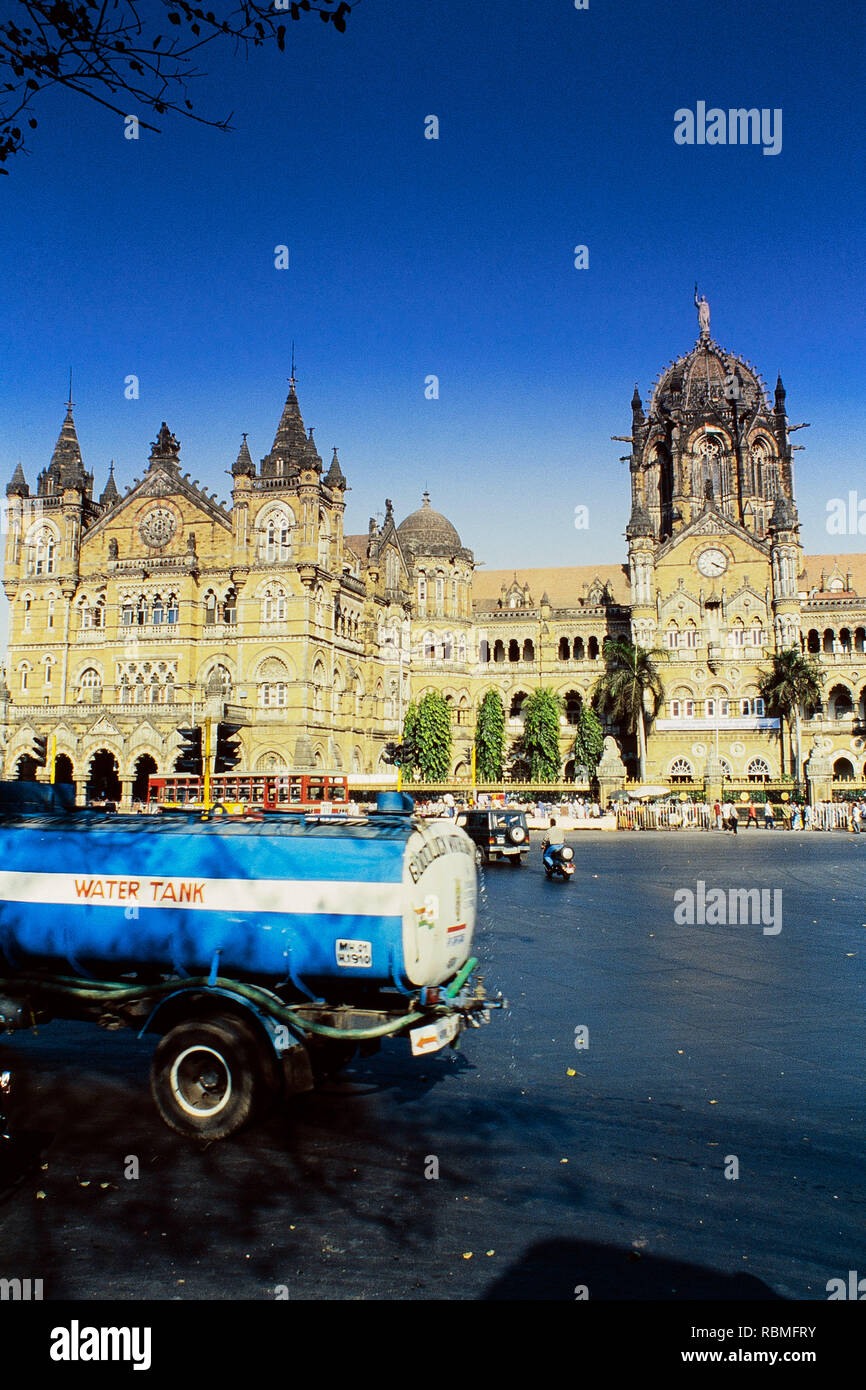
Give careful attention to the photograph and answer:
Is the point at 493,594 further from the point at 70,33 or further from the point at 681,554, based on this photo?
the point at 70,33

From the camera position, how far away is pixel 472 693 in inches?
2746

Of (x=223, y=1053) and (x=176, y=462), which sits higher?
(x=176, y=462)

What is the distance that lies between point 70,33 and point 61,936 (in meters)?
6.90

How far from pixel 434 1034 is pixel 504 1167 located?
1.13 metres

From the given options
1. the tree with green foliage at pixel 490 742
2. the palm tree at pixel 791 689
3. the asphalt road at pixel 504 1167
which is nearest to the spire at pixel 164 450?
the tree with green foliage at pixel 490 742

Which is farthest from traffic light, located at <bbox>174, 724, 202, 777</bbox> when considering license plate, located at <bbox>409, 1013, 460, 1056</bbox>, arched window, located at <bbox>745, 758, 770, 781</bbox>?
arched window, located at <bbox>745, 758, 770, 781</bbox>

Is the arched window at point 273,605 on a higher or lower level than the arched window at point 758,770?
higher

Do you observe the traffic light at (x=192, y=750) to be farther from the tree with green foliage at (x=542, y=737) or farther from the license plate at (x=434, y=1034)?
the tree with green foliage at (x=542, y=737)

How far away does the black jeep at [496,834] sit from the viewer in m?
32.2

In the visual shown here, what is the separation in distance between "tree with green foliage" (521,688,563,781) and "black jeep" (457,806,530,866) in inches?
1242

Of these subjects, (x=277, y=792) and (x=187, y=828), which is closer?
(x=187, y=828)

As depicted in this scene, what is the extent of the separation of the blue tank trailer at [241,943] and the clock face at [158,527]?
49.0m

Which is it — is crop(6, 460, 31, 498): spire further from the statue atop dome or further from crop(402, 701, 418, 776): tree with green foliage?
the statue atop dome
